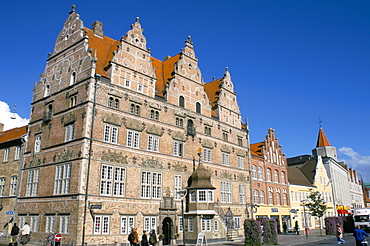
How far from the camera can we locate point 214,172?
33.9 meters

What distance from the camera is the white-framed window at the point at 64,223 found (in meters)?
22.6

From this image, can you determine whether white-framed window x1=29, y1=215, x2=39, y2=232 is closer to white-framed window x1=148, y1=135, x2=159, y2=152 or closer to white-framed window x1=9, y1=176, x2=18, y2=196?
white-framed window x1=9, y1=176, x2=18, y2=196

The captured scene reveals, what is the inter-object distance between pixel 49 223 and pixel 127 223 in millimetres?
5673

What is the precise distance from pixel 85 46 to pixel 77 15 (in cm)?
448

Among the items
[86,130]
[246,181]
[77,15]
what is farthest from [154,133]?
[246,181]

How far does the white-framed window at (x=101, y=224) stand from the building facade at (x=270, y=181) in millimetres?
20955

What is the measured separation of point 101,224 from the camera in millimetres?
23016

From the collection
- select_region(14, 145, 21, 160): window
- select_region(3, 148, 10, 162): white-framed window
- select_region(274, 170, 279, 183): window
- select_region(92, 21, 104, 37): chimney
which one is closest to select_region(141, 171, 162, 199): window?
select_region(14, 145, 21, 160): window

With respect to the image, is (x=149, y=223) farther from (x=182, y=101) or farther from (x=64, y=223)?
(x=182, y=101)

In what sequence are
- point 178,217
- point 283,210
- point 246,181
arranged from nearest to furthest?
point 178,217 → point 246,181 → point 283,210

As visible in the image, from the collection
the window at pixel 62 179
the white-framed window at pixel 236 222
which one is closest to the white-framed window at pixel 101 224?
the window at pixel 62 179

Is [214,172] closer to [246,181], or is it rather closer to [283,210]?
[246,181]

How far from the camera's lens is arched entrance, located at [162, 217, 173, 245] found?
27.9 metres

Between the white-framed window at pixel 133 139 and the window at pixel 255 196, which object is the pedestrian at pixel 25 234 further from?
the window at pixel 255 196
